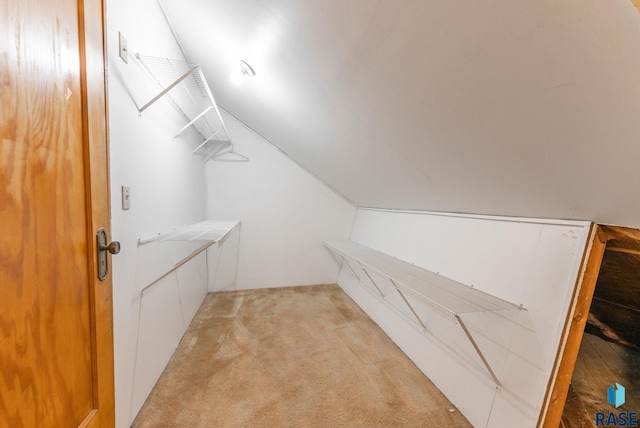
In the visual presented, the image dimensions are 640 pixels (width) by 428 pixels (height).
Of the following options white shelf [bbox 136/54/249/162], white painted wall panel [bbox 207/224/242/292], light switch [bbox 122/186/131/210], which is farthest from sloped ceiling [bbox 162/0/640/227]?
white painted wall panel [bbox 207/224/242/292]

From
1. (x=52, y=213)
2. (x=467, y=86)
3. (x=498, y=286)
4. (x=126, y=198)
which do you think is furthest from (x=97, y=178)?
(x=498, y=286)

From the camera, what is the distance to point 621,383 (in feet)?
5.30

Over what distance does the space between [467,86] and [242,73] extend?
1545 millimetres

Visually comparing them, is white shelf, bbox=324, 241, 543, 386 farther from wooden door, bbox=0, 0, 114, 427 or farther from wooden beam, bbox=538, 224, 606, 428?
wooden door, bbox=0, 0, 114, 427

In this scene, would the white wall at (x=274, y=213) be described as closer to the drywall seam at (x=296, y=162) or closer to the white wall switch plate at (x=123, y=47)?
the drywall seam at (x=296, y=162)

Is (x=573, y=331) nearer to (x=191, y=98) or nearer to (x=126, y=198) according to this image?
(x=126, y=198)

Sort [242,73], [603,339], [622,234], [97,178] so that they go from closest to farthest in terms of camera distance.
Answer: [97,178] < [622,234] < [242,73] < [603,339]

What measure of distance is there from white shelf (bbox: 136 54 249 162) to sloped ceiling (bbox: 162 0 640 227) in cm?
29

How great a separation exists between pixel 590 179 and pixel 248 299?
9.27 feet

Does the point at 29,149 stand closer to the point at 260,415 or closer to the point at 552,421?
the point at 260,415

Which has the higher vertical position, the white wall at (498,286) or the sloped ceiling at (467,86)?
the sloped ceiling at (467,86)

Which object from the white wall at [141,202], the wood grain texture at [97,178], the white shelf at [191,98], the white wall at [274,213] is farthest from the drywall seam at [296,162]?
the wood grain texture at [97,178]

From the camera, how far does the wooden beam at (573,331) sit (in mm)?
968

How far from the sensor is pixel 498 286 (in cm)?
128
